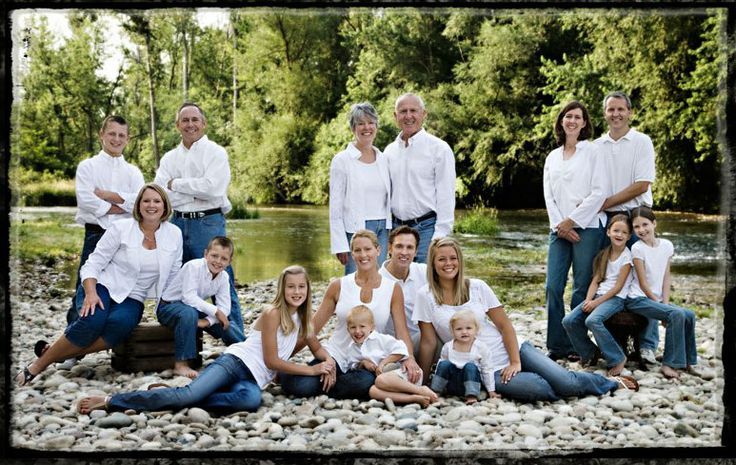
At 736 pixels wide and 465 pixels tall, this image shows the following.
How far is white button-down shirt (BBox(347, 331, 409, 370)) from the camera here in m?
4.66

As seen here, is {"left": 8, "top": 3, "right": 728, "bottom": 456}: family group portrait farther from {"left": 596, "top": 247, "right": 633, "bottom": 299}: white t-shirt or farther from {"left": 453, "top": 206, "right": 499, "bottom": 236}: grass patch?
{"left": 453, "top": 206, "right": 499, "bottom": 236}: grass patch

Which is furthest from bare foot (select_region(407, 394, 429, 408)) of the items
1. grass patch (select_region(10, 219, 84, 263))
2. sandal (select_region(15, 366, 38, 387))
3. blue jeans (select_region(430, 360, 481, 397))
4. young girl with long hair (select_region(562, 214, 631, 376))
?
grass patch (select_region(10, 219, 84, 263))

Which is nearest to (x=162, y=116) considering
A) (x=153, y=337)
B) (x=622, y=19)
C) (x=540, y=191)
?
(x=540, y=191)

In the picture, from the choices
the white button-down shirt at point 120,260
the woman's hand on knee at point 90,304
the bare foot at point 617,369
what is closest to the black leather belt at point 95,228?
the white button-down shirt at point 120,260

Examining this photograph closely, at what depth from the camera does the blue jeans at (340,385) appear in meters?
4.62

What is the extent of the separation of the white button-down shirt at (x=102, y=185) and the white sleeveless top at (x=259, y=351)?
5.77 feet

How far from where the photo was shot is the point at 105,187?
5.78m

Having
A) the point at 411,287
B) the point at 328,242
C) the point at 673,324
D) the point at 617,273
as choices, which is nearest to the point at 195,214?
the point at 411,287

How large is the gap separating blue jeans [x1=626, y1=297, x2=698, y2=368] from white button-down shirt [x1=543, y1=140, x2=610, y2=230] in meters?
0.64

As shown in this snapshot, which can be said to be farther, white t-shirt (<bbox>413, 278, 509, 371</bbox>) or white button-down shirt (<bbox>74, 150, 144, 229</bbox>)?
white button-down shirt (<bbox>74, 150, 144, 229</bbox>)

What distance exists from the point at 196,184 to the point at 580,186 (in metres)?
2.78

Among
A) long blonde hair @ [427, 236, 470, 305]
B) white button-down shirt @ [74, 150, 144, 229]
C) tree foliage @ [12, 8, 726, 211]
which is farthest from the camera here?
tree foliage @ [12, 8, 726, 211]

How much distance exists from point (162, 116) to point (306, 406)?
24.9 metres

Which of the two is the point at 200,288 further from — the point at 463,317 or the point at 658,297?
the point at 658,297
